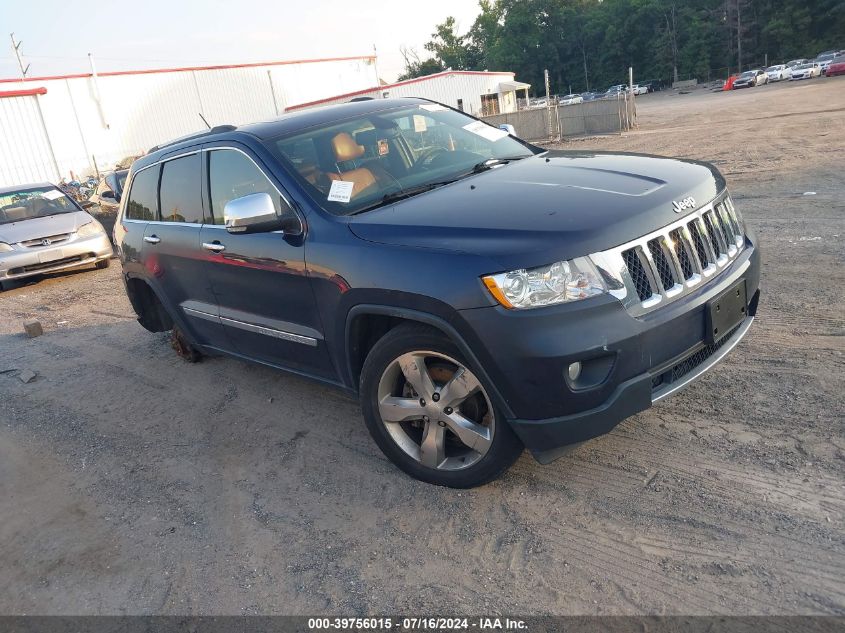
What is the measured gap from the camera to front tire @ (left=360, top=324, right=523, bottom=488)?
323 cm

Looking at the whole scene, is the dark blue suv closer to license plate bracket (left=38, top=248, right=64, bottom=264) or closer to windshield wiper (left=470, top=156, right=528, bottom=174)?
windshield wiper (left=470, top=156, right=528, bottom=174)

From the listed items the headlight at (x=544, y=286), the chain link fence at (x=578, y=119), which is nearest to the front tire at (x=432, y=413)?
the headlight at (x=544, y=286)

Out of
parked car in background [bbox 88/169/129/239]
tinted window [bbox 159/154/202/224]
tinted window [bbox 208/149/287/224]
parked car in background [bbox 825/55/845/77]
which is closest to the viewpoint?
tinted window [bbox 208/149/287/224]

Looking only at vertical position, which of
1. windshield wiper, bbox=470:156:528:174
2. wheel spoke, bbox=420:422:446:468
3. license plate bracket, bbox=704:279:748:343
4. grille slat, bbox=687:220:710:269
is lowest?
wheel spoke, bbox=420:422:446:468

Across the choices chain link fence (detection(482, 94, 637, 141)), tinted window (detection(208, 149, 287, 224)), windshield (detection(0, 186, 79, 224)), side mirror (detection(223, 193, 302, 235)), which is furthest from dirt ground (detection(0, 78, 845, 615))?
chain link fence (detection(482, 94, 637, 141))

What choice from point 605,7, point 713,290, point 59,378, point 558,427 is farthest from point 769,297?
point 605,7

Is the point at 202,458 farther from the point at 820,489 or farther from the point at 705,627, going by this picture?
the point at 820,489

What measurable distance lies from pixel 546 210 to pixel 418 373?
96cm

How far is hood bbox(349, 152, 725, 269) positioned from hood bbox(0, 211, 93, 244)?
30.2ft

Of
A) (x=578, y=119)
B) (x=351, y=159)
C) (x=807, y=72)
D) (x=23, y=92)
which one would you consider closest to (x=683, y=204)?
(x=351, y=159)

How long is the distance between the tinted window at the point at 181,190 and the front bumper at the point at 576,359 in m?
2.59

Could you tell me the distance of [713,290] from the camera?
330 cm

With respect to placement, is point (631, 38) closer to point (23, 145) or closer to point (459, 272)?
point (23, 145)

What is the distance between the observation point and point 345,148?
4.20m
